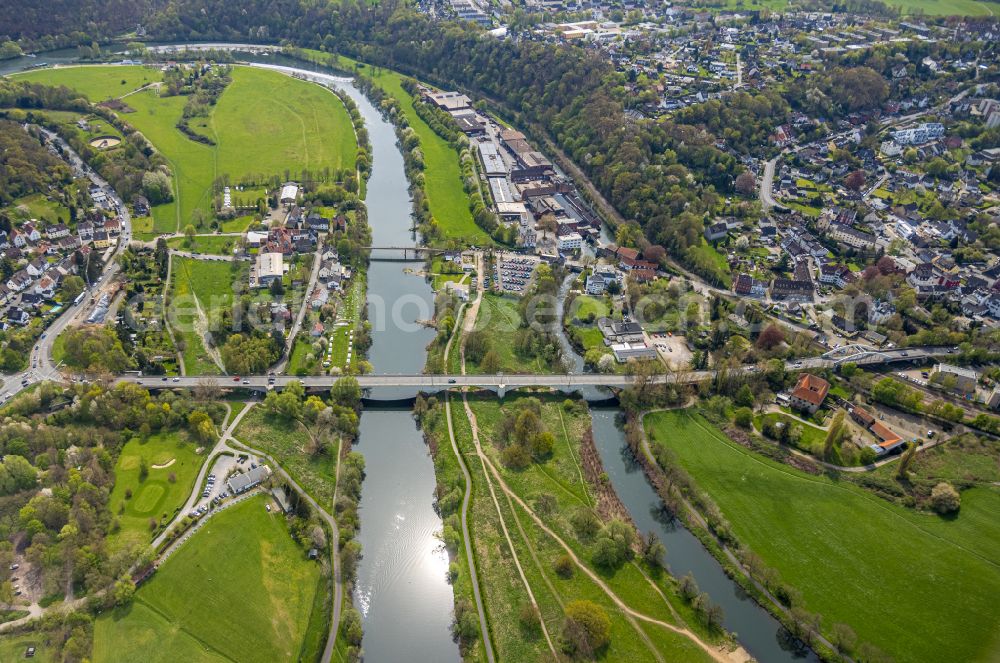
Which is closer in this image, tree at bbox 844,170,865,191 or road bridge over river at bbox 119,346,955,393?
road bridge over river at bbox 119,346,955,393

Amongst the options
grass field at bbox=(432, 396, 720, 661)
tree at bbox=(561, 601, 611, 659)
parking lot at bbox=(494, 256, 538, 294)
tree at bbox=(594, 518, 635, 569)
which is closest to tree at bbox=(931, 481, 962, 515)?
grass field at bbox=(432, 396, 720, 661)

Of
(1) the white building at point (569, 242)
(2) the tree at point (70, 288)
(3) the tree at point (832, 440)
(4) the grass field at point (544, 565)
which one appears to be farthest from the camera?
(1) the white building at point (569, 242)

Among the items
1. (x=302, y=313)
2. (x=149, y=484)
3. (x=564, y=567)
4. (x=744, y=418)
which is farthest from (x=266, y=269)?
(x=744, y=418)

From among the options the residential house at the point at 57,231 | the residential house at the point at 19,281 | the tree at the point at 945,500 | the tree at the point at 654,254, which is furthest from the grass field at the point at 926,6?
the residential house at the point at 19,281

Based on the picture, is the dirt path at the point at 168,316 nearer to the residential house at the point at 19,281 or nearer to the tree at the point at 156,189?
the residential house at the point at 19,281

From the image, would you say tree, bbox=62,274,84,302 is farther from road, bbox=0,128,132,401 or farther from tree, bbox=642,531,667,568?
tree, bbox=642,531,667,568

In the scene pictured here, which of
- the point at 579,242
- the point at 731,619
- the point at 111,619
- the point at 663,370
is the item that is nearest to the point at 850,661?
the point at 731,619
